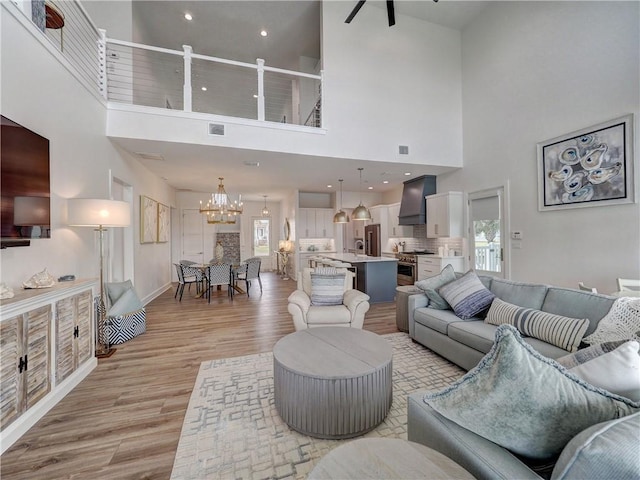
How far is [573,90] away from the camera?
12.9ft

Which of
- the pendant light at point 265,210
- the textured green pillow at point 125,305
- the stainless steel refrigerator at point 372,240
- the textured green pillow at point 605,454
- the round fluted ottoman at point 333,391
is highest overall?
the pendant light at point 265,210

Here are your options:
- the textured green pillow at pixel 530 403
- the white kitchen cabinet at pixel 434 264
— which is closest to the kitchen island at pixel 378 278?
the white kitchen cabinet at pixel 434 264

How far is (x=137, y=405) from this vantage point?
2246 millimetres

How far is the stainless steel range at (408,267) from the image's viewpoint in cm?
679

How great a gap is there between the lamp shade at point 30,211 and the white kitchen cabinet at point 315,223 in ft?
20.6

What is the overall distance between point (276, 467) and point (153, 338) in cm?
283

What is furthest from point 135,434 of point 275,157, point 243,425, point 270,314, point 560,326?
point 275,157

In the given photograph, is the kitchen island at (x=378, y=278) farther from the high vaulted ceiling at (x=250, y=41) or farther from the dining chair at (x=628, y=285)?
the dining chair at (x=628, y=285)

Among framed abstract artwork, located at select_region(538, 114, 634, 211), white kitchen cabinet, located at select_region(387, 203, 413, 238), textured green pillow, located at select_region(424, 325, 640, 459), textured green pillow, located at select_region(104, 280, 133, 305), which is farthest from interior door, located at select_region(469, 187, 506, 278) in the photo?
textured green pillow, located at select_region(104, 280, 133, 305)

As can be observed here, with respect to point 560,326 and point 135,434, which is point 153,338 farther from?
point 560,326

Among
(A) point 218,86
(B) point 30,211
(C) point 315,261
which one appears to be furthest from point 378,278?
(A) point 218,86

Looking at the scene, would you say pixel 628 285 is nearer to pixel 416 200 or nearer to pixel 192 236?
pixel 416 200

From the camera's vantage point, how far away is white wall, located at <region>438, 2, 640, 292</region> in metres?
3.45

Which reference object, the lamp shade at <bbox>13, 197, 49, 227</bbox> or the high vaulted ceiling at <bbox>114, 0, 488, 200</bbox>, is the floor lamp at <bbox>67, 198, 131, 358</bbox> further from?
the high vaulted ceiling at <bbox>114, 0, 488, 200</bbox>
